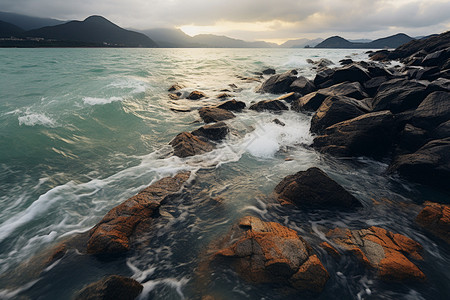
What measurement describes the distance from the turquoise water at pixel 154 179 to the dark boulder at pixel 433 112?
6.81 feet

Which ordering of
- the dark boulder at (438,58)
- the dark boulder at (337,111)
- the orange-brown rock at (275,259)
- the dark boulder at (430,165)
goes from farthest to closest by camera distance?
the dark boulder at (438,58) < the dark boulder at (337,111) < the dark boulder at (430,165) < the orange-brown rock at (275,259)

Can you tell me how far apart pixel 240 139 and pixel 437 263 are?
731 centimetres

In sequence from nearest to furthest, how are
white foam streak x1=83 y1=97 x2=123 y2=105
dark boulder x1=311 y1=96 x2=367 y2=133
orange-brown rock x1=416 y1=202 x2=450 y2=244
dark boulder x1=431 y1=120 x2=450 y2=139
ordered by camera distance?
orange-brown rock x1=416 y1=202 x2=450 y2=244
dark boulder x1=431 y1=120 x2=450 y2=139
dark boulder x1=311 y1=96 x2=367 y2=133
white foam streak x1=83 y1=97 x2=123 y2=105

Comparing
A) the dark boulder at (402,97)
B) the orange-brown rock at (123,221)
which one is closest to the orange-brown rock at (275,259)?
the orange-brown rock at (123,221)

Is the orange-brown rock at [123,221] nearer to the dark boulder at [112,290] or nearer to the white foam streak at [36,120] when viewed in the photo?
the dark boulder at [112,290]

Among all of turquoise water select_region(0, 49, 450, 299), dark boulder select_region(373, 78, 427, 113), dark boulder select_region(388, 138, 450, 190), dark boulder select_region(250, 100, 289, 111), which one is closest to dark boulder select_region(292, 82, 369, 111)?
dark boulder select_region(250, 100, 289, 111)

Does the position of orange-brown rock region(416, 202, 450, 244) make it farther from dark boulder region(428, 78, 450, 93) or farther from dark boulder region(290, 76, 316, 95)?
dark boulder region(290, 76, 316, 95)

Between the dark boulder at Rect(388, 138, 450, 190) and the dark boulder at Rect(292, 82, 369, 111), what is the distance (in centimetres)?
561

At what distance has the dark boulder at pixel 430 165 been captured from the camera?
581cm

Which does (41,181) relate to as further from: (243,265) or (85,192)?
(243,265)

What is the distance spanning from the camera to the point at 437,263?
3.99 metres

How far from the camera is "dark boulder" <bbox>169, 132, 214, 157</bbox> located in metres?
8.09

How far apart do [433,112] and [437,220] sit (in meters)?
4.59

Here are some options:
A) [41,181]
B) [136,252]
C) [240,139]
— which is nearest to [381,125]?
[240,139]
